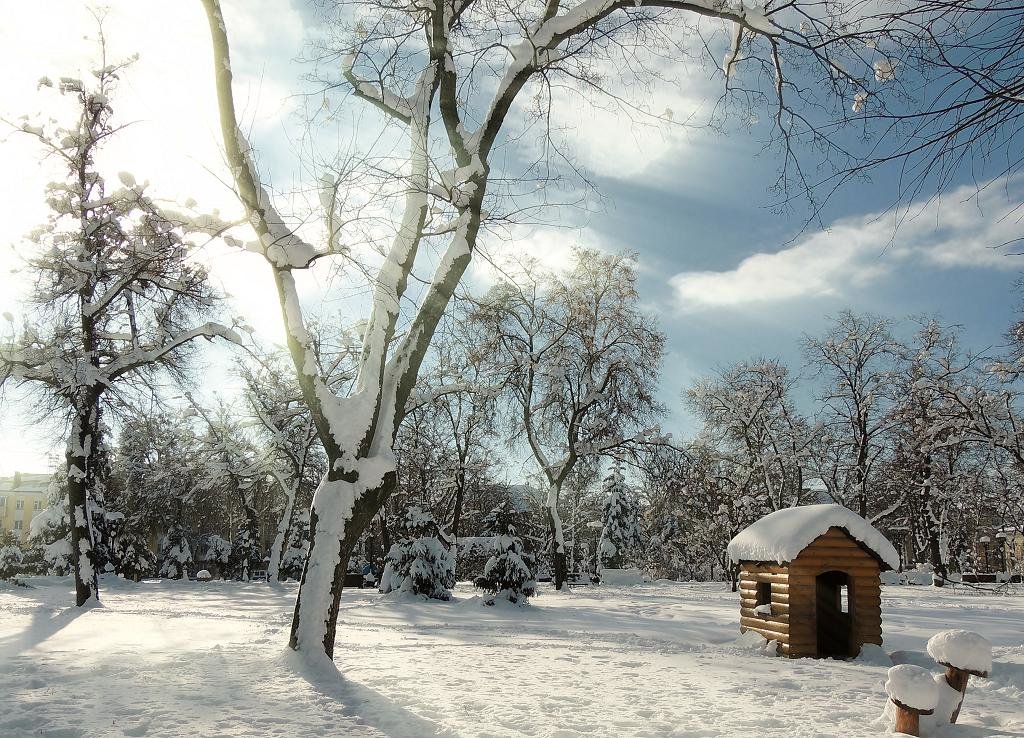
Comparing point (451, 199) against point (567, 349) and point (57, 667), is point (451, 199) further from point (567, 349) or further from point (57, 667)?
point (567, 349)

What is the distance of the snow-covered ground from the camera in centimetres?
541

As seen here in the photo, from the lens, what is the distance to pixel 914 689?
5.52 metres

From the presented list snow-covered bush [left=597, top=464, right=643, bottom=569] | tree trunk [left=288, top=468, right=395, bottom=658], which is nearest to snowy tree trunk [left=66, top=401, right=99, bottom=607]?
tree trunk [left=288, top=468, right=395, bottom=658]

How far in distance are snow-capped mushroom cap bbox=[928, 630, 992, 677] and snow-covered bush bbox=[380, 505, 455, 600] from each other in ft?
52.5

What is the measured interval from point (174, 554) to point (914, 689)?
3903cm

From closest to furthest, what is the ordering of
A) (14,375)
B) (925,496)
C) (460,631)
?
(460,631), (14,375), (925,496)

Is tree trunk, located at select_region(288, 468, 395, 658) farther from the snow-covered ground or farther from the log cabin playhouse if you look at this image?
the log cabin playhouse

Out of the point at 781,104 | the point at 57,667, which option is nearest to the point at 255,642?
the point at 57,667

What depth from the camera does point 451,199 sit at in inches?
294

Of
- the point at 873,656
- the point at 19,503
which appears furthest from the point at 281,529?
the point at 19,503

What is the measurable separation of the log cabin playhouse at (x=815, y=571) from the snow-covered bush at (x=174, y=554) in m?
34.3

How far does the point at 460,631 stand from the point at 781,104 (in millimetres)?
10416

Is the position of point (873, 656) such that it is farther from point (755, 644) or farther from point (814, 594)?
point (755, 644)

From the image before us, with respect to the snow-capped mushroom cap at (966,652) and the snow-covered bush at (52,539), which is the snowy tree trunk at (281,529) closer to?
the snow-covered bush at (52,539)
